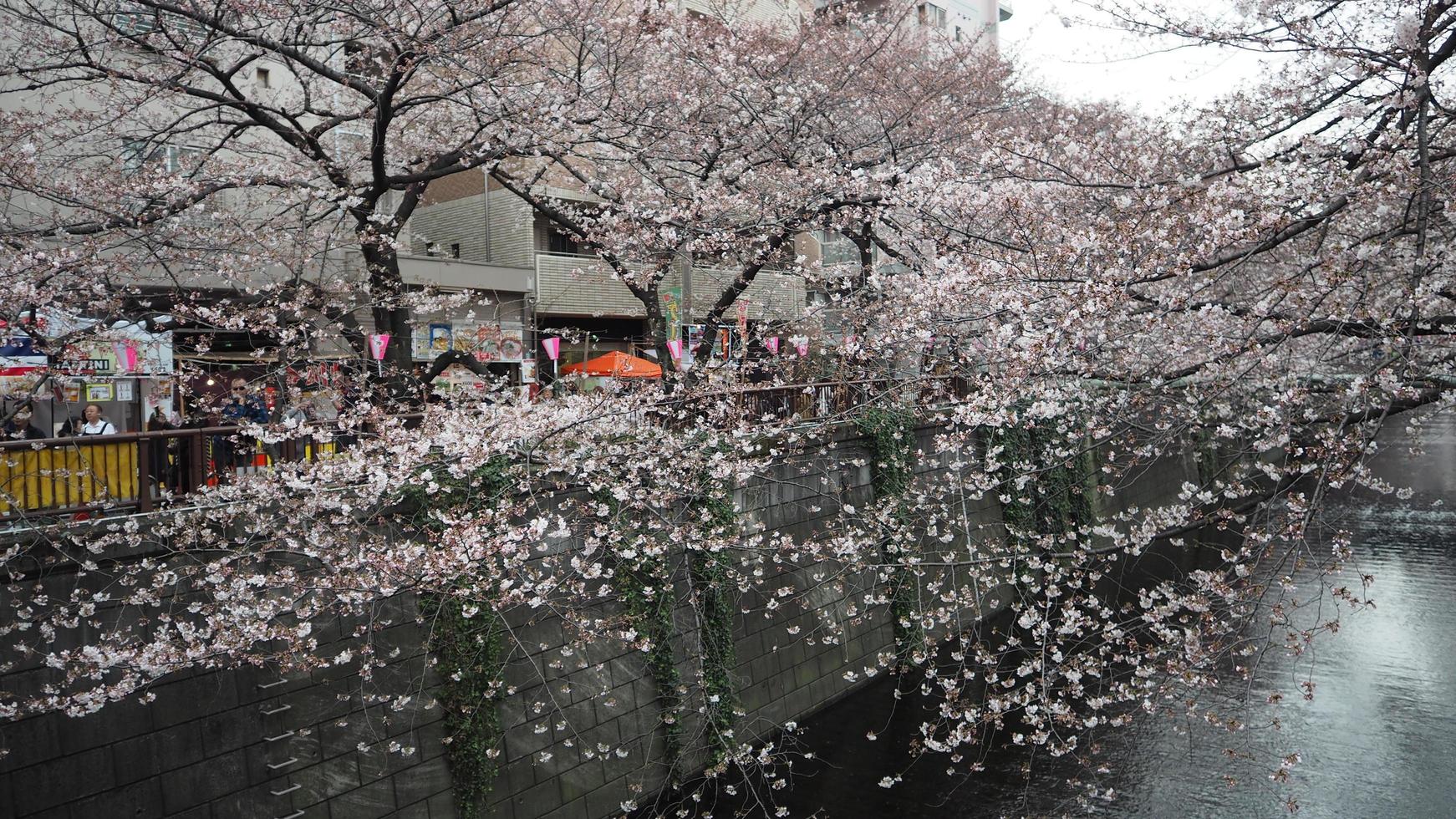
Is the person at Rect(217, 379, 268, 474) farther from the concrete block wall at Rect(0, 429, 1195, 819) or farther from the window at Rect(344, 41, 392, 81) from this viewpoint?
the window at Rect(344, 41, 392, 81)

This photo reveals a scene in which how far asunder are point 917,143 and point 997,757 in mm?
10110

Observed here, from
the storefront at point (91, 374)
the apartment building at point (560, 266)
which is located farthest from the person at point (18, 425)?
the apartment building at point (560, 266)

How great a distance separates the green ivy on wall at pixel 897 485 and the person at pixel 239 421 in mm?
8355

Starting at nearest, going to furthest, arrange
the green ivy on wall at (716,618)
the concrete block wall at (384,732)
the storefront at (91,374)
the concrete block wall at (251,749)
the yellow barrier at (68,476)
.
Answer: the concrete block wall at (251,749) < the concrete block wall at (384,732) < the yellow barrier at (68,476) < the storefront at (91,374) < the green ivy on wall at (716,618)

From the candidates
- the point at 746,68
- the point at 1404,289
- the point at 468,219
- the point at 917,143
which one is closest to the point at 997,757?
the point at 1404,289

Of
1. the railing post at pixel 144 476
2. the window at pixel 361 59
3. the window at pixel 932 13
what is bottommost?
the railing post at pixel 144 476

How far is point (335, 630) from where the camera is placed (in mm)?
8555

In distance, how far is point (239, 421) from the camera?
948 centimetres

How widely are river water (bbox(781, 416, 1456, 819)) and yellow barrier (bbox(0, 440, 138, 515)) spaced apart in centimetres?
764

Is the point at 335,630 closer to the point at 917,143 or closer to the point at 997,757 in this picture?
the point at 997,757

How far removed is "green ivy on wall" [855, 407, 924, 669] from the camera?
1544 cm

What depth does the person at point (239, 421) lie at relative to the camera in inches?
351

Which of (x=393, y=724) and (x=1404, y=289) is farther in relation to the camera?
(x=393, y=724)

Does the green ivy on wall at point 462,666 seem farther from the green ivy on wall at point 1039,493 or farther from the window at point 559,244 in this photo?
the window at point 559,244
